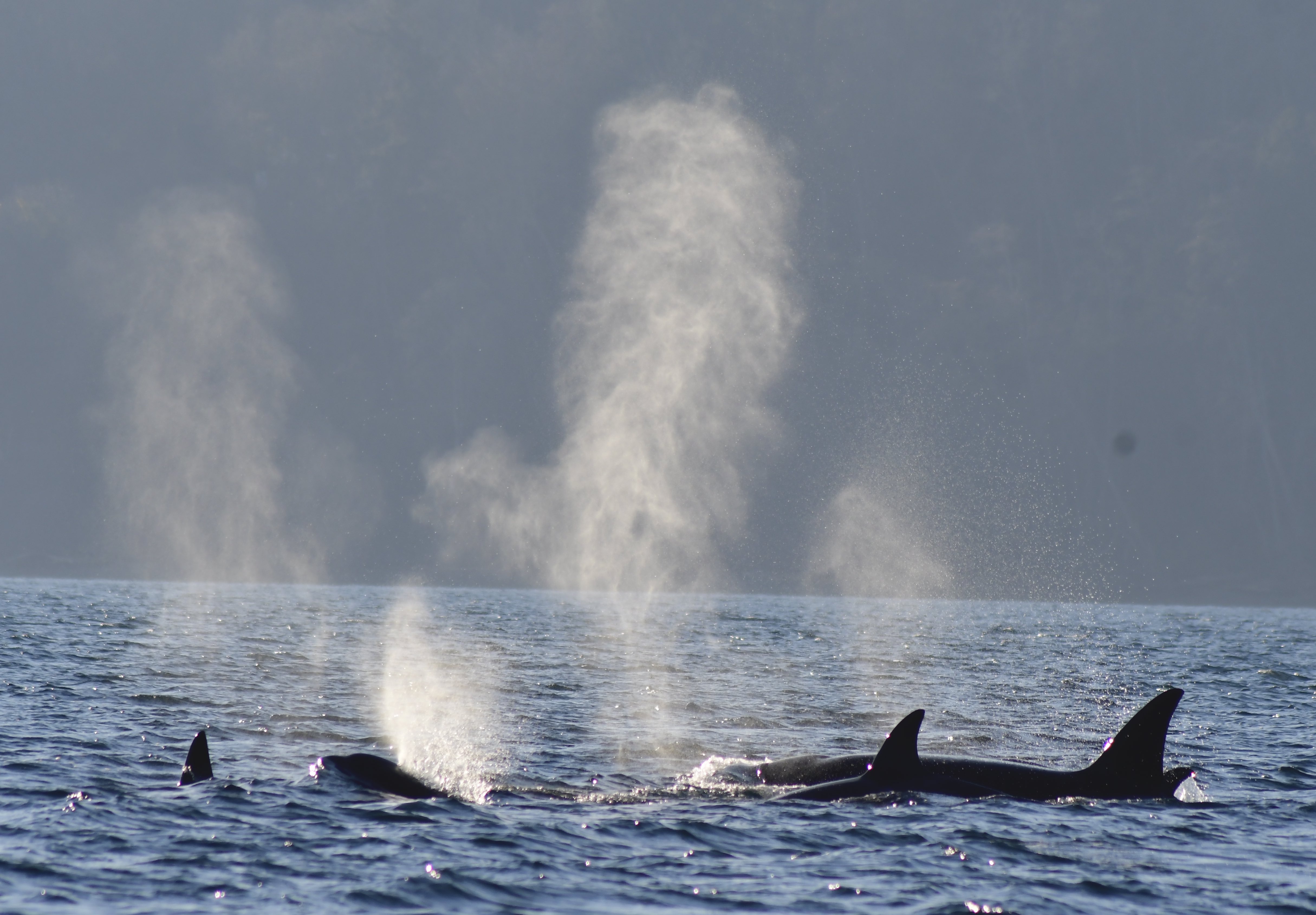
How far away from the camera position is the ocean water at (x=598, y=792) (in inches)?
479

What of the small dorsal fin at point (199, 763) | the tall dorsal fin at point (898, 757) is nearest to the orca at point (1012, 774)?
the tall dorsal fin at point (898, 757)

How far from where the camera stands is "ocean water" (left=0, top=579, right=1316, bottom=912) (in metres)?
12.2

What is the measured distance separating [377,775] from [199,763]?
7.65 feet

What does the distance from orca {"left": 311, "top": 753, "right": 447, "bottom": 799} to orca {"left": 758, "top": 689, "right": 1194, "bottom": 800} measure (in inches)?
189

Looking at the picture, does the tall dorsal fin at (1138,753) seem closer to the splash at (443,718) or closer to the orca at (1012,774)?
the orca at (1012,774)

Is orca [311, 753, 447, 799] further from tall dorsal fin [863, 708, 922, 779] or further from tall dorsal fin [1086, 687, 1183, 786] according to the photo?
tall dorsal fin [1086, 687, 1183, 786]

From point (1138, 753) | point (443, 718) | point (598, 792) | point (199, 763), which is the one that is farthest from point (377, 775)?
point (1138, 753)

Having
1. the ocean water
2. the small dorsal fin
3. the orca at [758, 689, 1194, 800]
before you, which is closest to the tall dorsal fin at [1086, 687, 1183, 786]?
the orca at [758, 689, 1194, 800]

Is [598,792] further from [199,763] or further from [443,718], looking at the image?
[443,718]

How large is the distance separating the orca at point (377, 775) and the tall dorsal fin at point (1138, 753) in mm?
9394

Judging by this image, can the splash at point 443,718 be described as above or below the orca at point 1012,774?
above

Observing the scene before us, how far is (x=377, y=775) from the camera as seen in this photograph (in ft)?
54.6

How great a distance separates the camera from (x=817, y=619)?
105125 millimetres

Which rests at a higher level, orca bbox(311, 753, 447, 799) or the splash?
the splash
